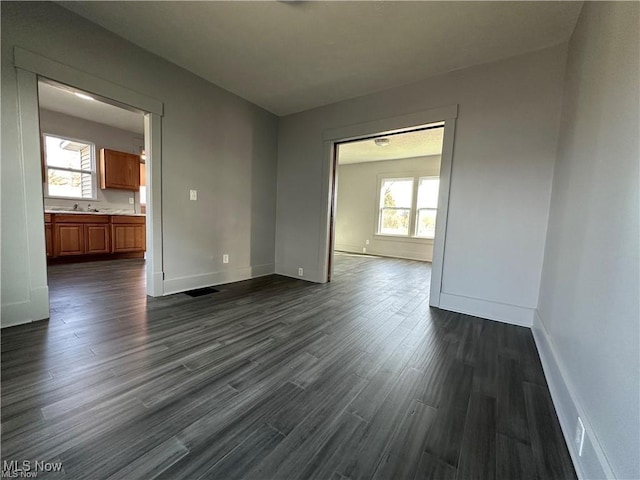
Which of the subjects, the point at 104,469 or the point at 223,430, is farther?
the point at 223,430

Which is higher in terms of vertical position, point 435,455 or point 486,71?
point 486,71

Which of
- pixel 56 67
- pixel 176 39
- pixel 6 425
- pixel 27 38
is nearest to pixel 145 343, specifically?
pixel 6 425

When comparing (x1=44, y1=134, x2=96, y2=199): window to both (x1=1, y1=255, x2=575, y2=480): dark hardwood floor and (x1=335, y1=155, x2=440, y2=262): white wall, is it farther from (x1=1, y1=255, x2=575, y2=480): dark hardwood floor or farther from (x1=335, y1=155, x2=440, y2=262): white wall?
(x1=335, y1=155, x2=440, y2=262): white wall

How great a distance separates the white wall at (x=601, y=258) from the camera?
0.87 m

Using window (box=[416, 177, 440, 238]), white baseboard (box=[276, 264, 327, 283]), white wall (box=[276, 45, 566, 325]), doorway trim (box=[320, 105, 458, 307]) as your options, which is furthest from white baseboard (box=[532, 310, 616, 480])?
window (box=[416, 177, 440, 238])

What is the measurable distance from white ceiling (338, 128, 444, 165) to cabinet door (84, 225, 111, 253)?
4.82 meters

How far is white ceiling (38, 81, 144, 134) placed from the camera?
→ 4.02 metres

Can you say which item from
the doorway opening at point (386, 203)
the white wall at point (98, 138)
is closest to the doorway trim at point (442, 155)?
the doorway opening at point (386, 203)

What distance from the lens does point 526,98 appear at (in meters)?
2.51

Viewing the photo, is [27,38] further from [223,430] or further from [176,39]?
[223,430]

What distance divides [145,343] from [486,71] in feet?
13.3

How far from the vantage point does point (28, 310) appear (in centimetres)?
222

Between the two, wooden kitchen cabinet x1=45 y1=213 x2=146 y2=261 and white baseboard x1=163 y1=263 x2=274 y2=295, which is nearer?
white baseboard x1=163 y1=263 x2=274 y2=295

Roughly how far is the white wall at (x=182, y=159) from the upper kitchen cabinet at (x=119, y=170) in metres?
3.44
